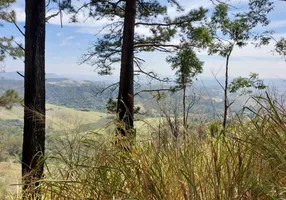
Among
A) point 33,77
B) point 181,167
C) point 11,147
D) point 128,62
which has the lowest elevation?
point 11,147

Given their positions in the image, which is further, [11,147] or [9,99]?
[9,99]

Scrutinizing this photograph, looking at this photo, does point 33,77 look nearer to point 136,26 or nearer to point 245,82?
point 136,26

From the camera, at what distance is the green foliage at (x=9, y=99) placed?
1113cm

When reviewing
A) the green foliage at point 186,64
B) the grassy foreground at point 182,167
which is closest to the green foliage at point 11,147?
the grassy foreground at point 182,167

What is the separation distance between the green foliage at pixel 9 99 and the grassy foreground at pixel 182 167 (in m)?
10.6

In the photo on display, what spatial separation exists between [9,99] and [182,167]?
11.2 m

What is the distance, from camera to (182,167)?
1.27 meters

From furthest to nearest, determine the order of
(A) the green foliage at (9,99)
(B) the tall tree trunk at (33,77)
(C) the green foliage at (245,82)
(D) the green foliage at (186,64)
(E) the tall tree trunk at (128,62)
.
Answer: (C) the green foliage at (245,82), (A) the green foliage at (9,99), (D) the green foliage at (186,64), (E) the tall tree trunk at (128,62), (B) the tall tree trunk at (33,77)

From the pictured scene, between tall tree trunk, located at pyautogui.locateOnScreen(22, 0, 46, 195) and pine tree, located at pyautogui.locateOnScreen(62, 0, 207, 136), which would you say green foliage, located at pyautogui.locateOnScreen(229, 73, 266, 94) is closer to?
pine tree, located at pyautogui.locateOnScreen(62, 0, 207, 136)

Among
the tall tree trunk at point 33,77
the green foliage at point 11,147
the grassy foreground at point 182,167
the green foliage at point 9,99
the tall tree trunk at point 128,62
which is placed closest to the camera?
the grassy foreground at point 182,167

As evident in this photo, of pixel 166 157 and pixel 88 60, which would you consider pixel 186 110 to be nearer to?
pixel 166 157

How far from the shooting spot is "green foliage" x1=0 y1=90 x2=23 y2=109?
11.1 m

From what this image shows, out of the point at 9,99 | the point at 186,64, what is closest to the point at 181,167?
the point at 186,64

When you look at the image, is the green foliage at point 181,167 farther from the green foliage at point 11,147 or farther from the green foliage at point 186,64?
the green foliage at point 186,64
